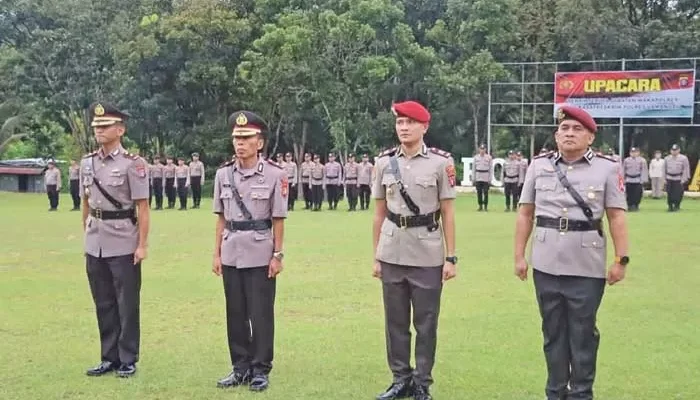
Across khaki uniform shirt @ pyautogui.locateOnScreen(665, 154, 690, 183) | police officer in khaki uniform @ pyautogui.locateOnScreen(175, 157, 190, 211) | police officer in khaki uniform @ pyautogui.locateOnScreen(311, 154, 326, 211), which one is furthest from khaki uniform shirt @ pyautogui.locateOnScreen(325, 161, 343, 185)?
khaki uniform shirt @ pyautogui.locateOnScreen(665, 154, 690, 183)

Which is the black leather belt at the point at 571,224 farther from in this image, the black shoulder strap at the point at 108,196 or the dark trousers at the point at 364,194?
the dark trousers at the point at 364,194

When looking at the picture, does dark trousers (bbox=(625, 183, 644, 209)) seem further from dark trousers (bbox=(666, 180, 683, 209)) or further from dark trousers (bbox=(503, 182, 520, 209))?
dark trousers (bbox=(503, 182, 520, 209))

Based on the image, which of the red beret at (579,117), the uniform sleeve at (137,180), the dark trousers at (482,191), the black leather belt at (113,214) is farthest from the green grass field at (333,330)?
the dark trousers at (482,191)

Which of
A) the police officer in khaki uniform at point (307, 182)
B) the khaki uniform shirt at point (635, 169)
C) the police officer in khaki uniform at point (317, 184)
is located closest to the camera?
the khaki uniform shirt at point (635, 169)

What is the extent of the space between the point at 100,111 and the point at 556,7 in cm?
2836

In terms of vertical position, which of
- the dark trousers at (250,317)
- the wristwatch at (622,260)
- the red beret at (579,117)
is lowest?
the dark trousers at (250,317)

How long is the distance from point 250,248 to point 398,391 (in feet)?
4.14

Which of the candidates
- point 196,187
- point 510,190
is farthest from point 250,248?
point 196,187

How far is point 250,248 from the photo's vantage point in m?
5.45

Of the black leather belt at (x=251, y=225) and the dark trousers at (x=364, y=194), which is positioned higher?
the black leather belt at (x=251, y=225)

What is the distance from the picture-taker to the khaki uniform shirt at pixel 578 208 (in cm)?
476

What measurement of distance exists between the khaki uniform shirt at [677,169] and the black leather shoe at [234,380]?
688 inches

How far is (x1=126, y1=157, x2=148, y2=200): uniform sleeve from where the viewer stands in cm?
583

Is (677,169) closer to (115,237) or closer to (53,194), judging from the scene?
(53,194)
